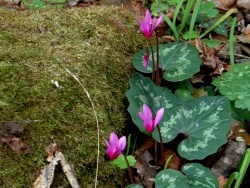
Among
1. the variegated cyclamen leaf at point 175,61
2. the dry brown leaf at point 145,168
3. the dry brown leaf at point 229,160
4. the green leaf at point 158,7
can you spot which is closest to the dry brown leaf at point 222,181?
the dry brown leaf at point 229,160

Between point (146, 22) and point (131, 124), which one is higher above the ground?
point (146, 22)

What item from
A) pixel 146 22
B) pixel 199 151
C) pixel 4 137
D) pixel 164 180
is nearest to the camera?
pixel 4 137

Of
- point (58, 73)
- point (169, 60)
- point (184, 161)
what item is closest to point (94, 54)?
point (58, 73)

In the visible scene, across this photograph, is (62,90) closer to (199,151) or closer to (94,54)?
(94,54)

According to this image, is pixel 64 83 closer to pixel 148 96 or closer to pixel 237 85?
pixel 148 96

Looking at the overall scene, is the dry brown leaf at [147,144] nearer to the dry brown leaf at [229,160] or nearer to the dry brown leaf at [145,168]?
the dry brown leaf at [145,168]

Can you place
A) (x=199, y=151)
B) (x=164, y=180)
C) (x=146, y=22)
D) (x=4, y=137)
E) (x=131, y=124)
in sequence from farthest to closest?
1. (x=131, y=124)
2. (x=146, y=22)
3. (x=199, y=151)
4. (x=164, y=180)
5. (x=4, y=137)
